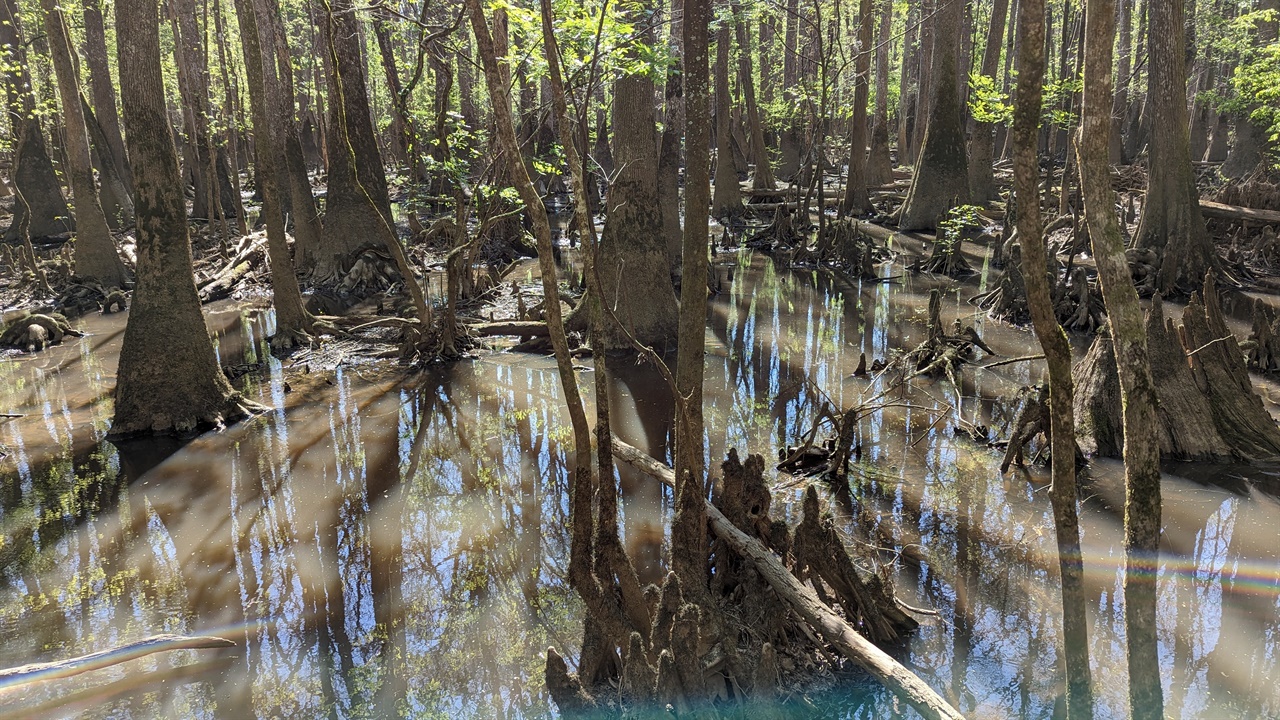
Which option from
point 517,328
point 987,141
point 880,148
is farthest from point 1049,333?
point 880,148

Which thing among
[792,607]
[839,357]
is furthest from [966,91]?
[792,607]

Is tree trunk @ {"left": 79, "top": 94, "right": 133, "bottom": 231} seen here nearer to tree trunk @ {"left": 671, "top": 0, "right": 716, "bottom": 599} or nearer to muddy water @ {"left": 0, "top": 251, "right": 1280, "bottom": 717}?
muddy water @ {"left": 0, "top": 251, "right": 1280, "bottom": 717}

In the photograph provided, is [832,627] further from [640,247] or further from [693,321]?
[640,247]

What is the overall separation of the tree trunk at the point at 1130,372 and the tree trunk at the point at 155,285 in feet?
23.6

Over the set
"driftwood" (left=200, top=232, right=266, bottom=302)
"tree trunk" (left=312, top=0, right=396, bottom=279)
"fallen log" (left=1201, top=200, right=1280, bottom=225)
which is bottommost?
"driftwood" (left=200, top=232, right=266, bottom=302)

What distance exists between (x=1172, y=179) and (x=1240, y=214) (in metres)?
2.66

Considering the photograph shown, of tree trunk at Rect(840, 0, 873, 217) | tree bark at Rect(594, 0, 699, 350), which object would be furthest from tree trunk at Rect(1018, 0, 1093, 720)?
tree trunk at Rect(840, 0, 873, 217)

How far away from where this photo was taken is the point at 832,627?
3416 millimetres

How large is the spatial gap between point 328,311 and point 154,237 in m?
4.68

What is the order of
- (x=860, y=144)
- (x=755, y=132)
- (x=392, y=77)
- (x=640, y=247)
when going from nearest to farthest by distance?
(x=640, y=247) < (x=392, y=77) < (x=860, y=144) < (x=755, y=132)

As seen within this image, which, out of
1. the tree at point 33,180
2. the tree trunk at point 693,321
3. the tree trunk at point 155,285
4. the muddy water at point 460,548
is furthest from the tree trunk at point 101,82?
the tree trunk at point 693,321

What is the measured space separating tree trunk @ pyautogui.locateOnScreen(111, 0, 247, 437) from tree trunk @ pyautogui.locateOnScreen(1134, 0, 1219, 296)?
1136 centimetres

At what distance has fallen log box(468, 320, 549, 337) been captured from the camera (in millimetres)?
9539

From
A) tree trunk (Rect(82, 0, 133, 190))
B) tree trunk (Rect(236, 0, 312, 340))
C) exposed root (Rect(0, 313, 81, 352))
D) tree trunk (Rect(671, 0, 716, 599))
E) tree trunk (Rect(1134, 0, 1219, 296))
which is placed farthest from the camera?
tree trunk (Rect(82, 0, 133, 190))
